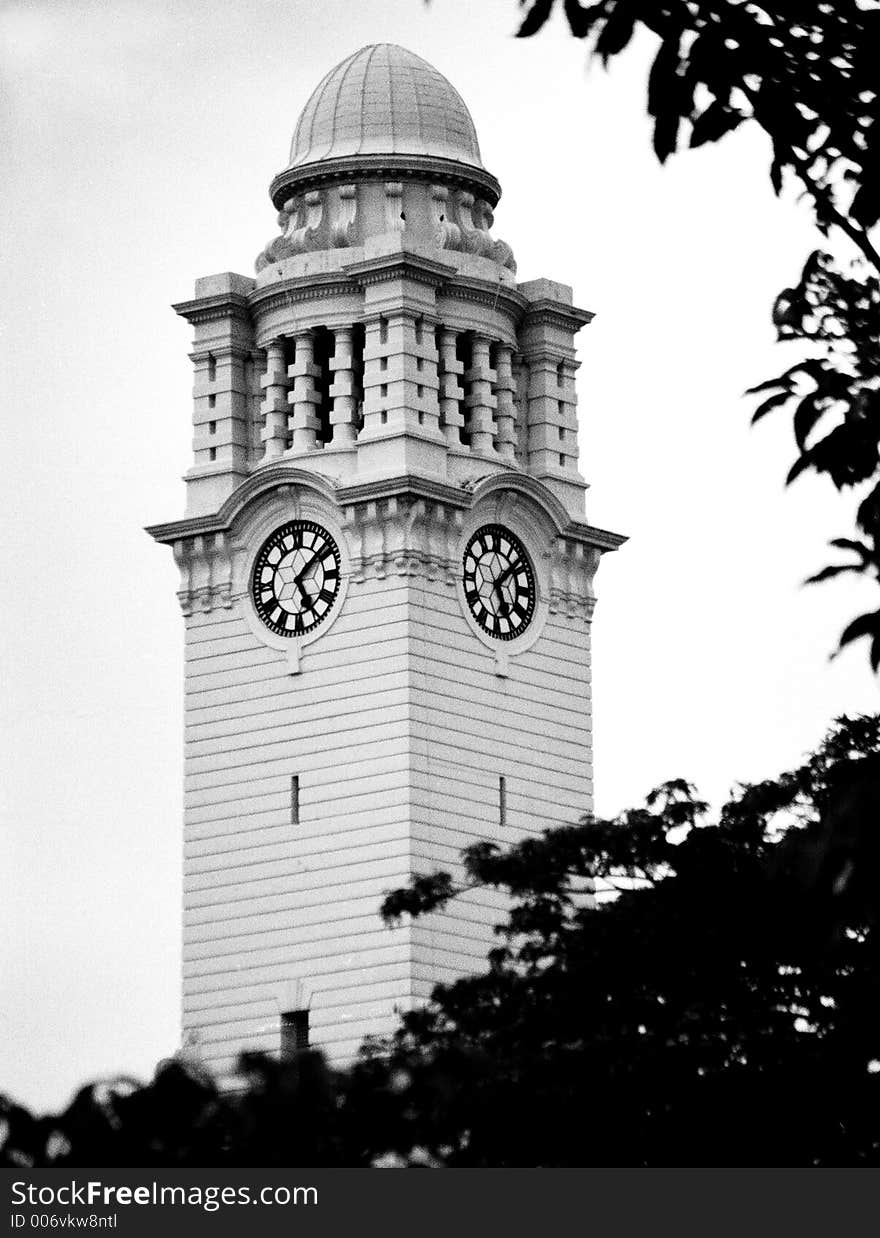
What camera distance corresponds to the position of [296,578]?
8288 centimetres

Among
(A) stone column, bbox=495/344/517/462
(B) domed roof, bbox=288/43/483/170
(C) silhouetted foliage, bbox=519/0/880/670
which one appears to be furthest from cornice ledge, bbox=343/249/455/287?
(C) silhouetted foliage, bbox=519/0/880/670

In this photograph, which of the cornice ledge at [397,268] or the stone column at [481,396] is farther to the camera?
the stone column at [481,396]

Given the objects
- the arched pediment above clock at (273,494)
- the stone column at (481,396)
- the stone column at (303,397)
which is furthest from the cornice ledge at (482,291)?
the arched pediment above clock at (273,494)

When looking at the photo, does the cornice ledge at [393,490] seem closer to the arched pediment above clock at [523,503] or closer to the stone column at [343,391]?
the arched pediment above clock at [523,503]

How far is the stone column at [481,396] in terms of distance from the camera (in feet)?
275

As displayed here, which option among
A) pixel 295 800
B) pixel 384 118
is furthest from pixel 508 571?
pixel 384 118

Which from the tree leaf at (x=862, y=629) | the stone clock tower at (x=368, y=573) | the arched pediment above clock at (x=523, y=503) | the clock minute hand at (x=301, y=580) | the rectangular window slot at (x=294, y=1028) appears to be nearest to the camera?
the tree leaf at (x=862, y=629)

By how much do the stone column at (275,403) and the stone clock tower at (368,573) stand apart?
0.24 feet

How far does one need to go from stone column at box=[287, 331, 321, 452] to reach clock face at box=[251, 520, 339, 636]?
6.87 feet

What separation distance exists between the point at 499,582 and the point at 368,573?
152 inches

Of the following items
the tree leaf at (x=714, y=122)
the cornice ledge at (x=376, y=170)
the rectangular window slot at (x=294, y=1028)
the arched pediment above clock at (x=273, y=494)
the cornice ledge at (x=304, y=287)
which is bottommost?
the tree leaf at (x=714, y=122)

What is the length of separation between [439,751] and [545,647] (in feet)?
16.2

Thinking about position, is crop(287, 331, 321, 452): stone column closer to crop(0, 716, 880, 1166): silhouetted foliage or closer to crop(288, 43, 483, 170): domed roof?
crop(288, 43, 483, 170): domed roof

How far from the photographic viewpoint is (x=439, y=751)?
265ft
